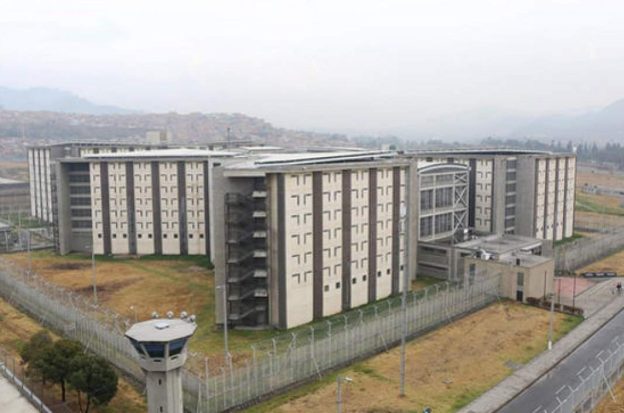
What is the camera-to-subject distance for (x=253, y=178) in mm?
67062

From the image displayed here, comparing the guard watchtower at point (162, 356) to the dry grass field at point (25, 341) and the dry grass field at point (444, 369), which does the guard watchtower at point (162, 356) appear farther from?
the dry grass field at point (444, 369)

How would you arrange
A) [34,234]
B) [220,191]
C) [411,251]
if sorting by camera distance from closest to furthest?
[220,191], [411,251], [34,234]

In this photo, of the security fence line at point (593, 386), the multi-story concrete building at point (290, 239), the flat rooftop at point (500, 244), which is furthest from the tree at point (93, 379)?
the flat rooftop at point (500, 244)

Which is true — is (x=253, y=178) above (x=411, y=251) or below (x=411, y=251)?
above

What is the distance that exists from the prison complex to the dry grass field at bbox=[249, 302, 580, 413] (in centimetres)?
962

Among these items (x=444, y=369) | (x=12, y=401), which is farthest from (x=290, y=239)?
(x=12, y=401)

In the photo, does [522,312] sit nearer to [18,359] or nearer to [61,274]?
[18,359]

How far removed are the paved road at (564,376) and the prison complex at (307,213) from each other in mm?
16874

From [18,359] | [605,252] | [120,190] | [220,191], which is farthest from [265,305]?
[605,252]

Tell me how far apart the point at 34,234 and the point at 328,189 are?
280 feet

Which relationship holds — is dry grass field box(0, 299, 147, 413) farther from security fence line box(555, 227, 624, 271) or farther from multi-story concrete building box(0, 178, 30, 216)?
multi-story concrete building box(0, 178, 30, 216)

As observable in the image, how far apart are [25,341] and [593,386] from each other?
184 ft

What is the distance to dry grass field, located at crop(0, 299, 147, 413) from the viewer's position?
1873 inches

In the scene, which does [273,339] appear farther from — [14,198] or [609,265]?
[14,198]
